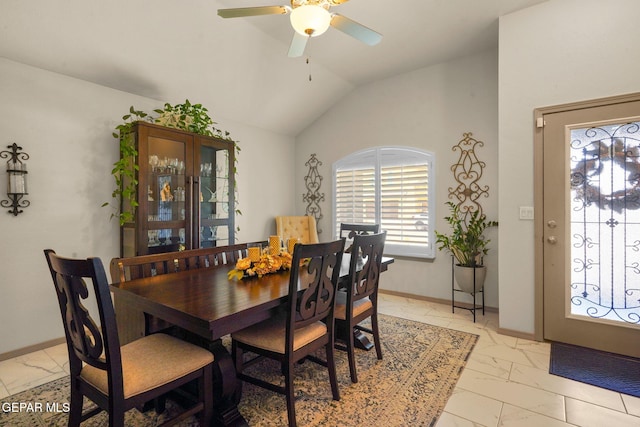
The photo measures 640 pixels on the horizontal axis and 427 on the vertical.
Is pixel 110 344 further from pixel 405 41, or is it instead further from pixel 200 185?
pixel 405 41

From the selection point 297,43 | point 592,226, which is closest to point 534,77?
point 592,226

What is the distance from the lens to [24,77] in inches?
102

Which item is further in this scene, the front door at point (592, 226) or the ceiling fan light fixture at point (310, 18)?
the front door at point (592, 226)

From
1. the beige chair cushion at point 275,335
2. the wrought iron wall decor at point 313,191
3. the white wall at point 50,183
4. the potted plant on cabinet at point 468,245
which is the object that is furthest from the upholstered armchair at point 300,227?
the beige chair cushion at point 275,335

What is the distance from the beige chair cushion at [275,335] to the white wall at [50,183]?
208cm

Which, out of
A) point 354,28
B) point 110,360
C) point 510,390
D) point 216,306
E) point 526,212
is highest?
point 354,28

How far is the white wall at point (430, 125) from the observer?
3.66 m

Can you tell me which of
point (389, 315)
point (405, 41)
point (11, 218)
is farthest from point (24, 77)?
point (389, 315)

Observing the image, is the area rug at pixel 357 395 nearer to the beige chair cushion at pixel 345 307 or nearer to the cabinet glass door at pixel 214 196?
the beige chair cushion at pixel 345 307

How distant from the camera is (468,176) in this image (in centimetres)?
379

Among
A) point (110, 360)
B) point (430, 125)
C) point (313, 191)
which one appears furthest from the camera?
point (313, 191)

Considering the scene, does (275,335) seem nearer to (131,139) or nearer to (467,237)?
(131,139)

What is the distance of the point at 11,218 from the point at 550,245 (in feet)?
14.9

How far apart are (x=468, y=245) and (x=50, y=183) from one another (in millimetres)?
4150
